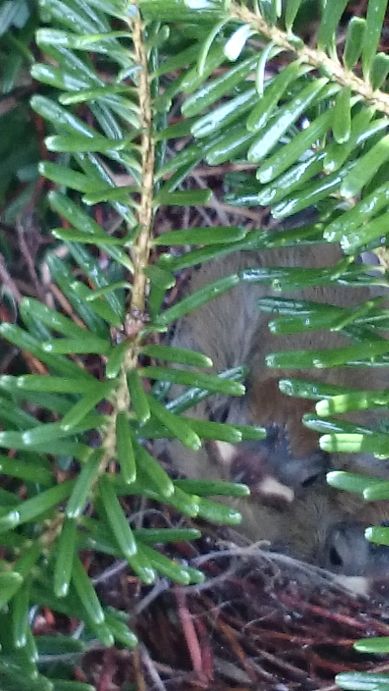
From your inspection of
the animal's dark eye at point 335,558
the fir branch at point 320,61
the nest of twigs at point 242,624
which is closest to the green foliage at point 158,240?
the fir branch at point 320,61

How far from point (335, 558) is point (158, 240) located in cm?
72

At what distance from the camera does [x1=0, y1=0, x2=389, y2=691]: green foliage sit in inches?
21.5

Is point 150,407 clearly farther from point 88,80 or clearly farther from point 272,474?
point 272,474

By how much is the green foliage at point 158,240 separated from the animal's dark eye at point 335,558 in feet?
1.92

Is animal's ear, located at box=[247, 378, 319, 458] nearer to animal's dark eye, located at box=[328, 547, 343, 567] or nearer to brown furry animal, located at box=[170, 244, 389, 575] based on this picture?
brown furry animal, located at box=[170, 244, 389, 575]

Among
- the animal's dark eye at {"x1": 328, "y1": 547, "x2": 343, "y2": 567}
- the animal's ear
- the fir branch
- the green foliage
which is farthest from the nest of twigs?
the fir branch

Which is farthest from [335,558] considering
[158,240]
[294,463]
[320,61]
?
[320,61]

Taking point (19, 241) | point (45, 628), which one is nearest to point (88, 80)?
point (19, 241)

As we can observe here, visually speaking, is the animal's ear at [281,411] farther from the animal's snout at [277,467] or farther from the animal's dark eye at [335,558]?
the animal's dark eye at [335,558]

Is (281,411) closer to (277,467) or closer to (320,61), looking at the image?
(277,467)

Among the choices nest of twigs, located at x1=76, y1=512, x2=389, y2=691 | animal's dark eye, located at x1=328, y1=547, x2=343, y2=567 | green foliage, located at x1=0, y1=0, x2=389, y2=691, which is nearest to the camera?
green foliage, located at x1=0, y1=0, x2=389, y2=691

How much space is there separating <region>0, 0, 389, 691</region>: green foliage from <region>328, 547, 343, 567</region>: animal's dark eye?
1.92 ft

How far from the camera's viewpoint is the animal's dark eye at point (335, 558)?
4.00 feet

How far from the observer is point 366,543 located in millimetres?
1197
